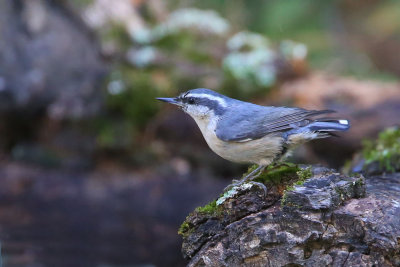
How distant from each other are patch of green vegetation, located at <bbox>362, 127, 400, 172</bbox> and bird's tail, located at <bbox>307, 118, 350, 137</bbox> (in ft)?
2.47

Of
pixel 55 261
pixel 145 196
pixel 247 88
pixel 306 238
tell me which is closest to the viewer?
pixel 306 238

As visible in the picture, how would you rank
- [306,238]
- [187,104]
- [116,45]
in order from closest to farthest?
[306,238] < [187,104] < [116,45]

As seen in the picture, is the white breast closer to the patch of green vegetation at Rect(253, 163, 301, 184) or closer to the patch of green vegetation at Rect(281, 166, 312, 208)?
the patch of green vegetation at Rect(253, 163, 301, 184)

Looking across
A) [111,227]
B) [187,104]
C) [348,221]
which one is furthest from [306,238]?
[111,227]

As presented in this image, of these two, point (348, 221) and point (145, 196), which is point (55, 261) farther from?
point (348, 221)

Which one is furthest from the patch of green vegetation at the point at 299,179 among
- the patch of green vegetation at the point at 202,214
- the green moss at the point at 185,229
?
the green moss at the point at 185,229

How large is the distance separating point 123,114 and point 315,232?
16.4 feet

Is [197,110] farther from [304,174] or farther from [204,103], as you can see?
[304,174]

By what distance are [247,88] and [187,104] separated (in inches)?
139

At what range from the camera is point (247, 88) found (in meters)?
7.99

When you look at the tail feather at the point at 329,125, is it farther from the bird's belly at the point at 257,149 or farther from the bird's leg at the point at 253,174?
the bird's leg at the point at 253,174

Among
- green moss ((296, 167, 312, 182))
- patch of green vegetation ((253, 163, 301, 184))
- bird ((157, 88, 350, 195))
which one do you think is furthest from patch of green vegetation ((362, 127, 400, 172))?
green moss ((296, 167, 312, 182))

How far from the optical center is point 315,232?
129 inches

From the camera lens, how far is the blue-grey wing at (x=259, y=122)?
4133mm
